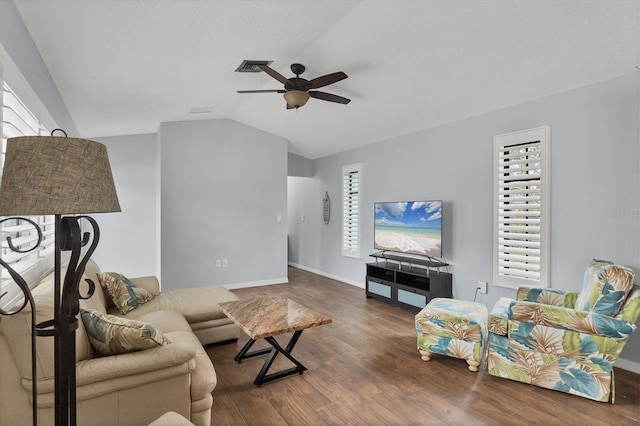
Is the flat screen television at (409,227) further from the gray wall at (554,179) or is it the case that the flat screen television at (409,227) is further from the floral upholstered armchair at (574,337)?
the floral upholstered armchair at (574,337)

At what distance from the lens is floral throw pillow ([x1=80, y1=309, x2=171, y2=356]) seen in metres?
1.76

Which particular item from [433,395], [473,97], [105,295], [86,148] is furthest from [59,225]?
[473,97]

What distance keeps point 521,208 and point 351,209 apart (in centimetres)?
299

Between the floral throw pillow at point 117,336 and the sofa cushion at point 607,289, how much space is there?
9.52 feet

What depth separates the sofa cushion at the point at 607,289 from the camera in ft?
7.70

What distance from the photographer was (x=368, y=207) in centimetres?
575

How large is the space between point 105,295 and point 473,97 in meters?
4.11

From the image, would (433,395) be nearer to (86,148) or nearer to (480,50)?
(86,148)

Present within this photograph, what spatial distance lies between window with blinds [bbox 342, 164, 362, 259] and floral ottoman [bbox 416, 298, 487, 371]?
2941 millimetres

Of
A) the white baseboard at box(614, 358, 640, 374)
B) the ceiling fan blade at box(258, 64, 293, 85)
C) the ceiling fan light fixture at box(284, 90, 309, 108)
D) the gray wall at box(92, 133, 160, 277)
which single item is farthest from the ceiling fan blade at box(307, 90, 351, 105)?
the gray wall at box(92, 133, 160, 277)

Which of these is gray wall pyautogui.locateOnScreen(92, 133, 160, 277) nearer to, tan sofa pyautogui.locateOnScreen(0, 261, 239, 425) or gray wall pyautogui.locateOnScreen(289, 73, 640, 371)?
gray wall pyautogui.locateOnScreen(289, 73, 640, 371)

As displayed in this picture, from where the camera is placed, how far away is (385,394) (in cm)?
244

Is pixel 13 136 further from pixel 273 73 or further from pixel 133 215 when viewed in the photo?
pixel 133 215

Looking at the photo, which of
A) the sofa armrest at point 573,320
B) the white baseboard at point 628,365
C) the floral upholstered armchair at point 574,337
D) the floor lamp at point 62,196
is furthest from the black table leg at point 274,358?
the white baseboard at point 628,365
